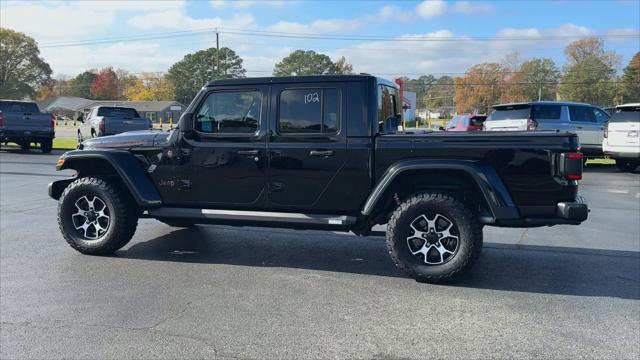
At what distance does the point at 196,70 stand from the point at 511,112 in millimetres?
89747

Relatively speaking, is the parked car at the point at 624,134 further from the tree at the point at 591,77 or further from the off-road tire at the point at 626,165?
the tree at the point at 591,77

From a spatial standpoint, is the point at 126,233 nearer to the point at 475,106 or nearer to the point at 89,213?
the point at 89,213

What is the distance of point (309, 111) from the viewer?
5.50m

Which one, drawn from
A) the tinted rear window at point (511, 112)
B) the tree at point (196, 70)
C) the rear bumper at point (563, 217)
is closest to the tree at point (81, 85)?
the tree at point (196, 70)

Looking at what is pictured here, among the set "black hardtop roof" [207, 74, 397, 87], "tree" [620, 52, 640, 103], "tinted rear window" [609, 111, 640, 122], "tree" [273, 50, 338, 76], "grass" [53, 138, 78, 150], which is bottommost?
"grass" [53, 138, 78, 150]

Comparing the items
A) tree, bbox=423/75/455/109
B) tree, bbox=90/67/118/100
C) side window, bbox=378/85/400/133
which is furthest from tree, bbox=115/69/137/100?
side window, bbox=378/85/400/133

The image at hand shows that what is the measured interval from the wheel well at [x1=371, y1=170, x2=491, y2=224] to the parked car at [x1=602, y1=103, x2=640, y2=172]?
11.6 metres

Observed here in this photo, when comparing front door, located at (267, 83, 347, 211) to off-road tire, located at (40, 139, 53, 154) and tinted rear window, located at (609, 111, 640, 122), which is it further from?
off-road tire, located at (40, 139, 53, 154)

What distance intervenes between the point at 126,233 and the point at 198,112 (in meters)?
1.60

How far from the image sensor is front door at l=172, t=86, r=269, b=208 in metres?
5.59

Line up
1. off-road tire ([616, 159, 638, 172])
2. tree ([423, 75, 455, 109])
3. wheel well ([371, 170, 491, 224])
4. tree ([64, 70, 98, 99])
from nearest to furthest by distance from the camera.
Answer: wheel well ([371, 170, 491, 224]), off-road tire ([616, 159, 638, 172]), tree ([423, 75, 455, 109]), tree ([64, 70, 98, 99])

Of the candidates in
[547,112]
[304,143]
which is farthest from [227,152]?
[547,112]

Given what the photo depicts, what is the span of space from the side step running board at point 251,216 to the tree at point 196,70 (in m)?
75.4

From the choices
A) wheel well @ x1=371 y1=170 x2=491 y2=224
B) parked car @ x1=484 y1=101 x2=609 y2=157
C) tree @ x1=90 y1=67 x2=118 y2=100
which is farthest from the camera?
tree @ x1=90 y1=67 x2=118 y2=100
